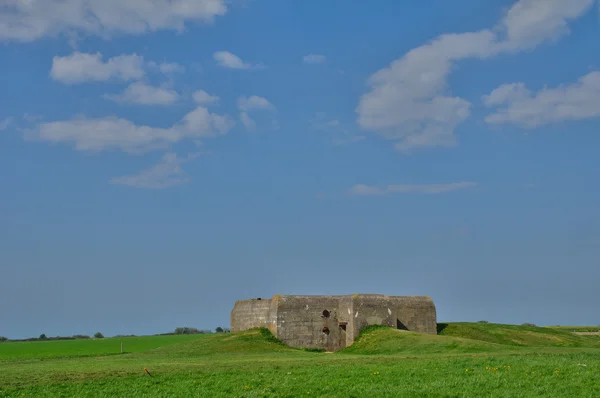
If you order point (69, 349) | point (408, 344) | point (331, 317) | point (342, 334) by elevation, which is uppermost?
point (331, 317)

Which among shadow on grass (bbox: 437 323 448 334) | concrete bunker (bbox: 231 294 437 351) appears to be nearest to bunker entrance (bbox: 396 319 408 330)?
concrete bunker (bbox: 231 294 437 351)

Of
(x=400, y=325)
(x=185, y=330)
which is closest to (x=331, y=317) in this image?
(x=400, y=325)

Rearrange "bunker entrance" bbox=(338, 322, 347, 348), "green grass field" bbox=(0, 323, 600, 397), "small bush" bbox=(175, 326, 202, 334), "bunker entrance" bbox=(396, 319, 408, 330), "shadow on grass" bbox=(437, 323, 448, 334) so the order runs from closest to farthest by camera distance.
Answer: "green grass field" bbox=(0, 323, 600, 397), "bunker entrance" bbox=(338, 322, 347, 348), "bunker entrance" bbox=(396, 319, 408, 330), "shadow on grass" bbox=(437, 323, 448, 334), "small bush" bbox=(175, 326, 202, 334)

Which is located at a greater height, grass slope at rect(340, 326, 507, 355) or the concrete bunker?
the concrete bunker

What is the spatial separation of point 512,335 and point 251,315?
1788 centimetres

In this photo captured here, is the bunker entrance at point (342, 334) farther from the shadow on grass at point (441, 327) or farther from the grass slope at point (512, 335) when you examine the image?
the shadow on grass at point (441, 327)

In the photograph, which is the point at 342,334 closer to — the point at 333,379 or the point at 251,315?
the point at 251,315

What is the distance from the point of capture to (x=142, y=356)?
123ft

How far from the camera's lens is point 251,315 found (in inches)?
1831

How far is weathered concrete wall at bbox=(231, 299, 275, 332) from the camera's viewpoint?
147 feet

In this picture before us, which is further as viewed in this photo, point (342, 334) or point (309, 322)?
point (342, 334)

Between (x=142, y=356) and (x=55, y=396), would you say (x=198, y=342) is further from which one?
(x=55, y=396)

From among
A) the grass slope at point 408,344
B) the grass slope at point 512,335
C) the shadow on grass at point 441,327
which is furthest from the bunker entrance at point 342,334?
the shadow on grass at point 441,327

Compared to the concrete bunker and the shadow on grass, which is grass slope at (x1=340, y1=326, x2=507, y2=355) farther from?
the shadow on grass
